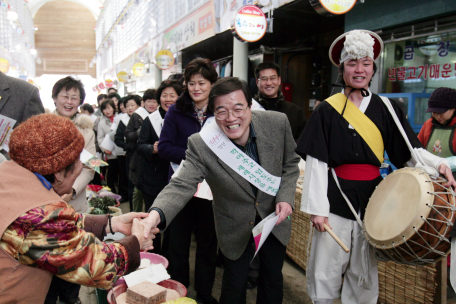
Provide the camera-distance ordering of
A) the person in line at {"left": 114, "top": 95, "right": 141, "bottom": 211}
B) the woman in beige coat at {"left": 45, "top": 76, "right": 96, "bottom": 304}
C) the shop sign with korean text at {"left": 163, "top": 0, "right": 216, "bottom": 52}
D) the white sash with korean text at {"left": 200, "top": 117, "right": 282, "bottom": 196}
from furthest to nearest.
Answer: the shop sign with korean text at {"left": 163, "top": 0, "right": 216, "bottom": 52}, the person in line at {"left": 114, "top": 95, "right": 141, "bottom": 211}, the woman in beige coat at {"left": 45, "top": 76, "right": 96, "bottom": 304}, the white sash with korean text at {"left": 200, "top": 117, "right": 282, "bottom": 196}

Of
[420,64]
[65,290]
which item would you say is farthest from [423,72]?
[65,290]

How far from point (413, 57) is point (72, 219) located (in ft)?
16.2

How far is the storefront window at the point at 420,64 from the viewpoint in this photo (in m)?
4.41

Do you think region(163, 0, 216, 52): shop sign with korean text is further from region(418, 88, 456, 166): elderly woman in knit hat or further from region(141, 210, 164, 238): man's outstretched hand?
region(141, 210, 164, 238): man's outstretched hand

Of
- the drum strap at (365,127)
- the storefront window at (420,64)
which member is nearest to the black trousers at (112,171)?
the storefront window at (420,64)

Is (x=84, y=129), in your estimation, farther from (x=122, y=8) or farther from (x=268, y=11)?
(x=122, y=8)

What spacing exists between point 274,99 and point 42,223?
2.88 metres

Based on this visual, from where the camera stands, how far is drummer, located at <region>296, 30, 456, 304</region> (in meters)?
2.18

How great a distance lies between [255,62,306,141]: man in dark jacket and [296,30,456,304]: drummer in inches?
55.7

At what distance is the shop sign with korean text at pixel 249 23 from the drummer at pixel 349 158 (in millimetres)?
3655

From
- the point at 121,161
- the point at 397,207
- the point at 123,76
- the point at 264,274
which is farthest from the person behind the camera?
the point at 123,76

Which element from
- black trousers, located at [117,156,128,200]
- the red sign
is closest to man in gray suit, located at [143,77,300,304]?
the red sign

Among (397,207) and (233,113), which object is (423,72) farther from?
(233,113)

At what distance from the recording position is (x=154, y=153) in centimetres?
360
